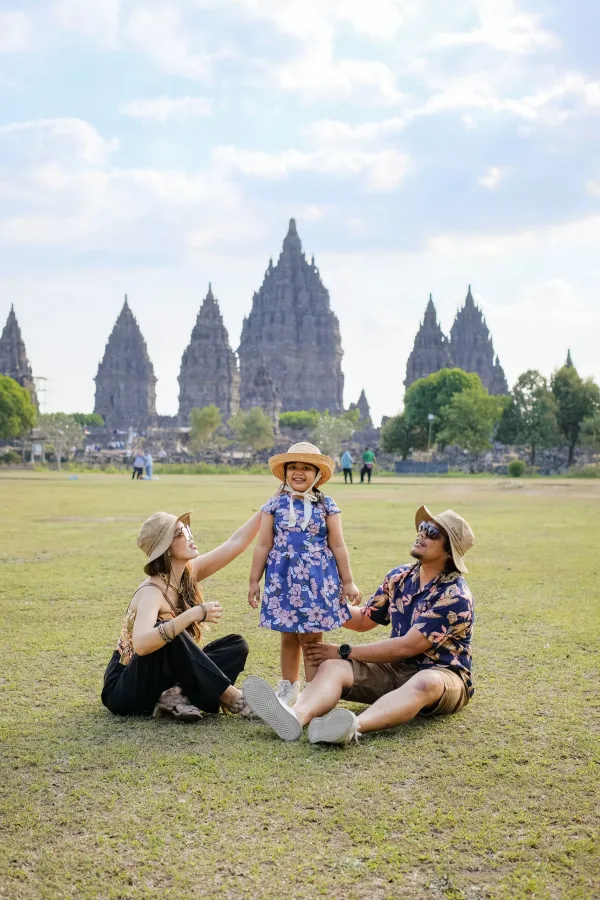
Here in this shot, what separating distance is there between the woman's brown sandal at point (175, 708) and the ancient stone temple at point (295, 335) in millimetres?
117074

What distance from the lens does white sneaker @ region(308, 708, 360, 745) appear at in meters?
3.86

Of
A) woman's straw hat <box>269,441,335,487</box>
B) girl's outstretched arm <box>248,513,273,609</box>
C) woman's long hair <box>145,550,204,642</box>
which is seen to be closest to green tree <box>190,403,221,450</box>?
woman's straw hat <box>269,441,335,487</box>

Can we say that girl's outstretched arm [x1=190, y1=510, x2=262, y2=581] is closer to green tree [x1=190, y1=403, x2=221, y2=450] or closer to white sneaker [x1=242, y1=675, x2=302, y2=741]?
white sneaker [x1=242, y1=675, x2=302, y2=741]

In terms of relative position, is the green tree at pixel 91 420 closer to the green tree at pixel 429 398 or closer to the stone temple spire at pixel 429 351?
the stone temple spire at pixel 429 351

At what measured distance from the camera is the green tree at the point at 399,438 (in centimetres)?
7106

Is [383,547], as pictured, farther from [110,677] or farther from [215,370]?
[215,370]

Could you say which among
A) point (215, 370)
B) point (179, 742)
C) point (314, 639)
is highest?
point (215, 370)

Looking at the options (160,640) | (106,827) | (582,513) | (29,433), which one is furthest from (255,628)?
(29,433)

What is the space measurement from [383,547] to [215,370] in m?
103

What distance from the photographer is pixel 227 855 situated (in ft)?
9.41

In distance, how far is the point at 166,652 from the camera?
14.4 ft

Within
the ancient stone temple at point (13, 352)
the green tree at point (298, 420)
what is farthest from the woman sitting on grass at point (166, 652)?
the ancient stone temple at point (13, 352)

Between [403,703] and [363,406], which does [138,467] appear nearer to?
[403,703]

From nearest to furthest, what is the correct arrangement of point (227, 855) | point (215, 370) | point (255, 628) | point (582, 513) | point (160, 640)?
point (227, 855), point (160, 640), point (255, 628), point (582, 513), point (215, 370)
